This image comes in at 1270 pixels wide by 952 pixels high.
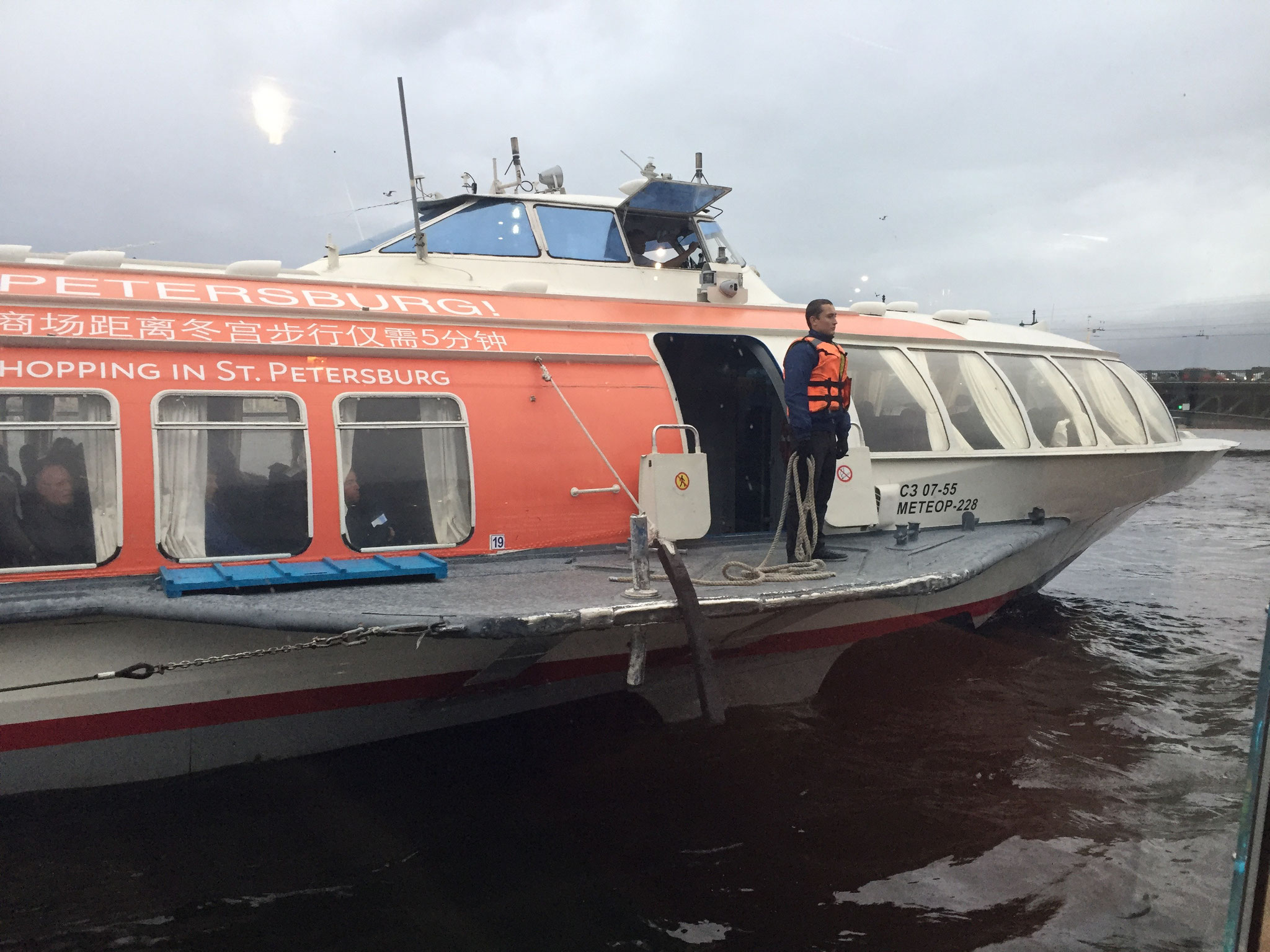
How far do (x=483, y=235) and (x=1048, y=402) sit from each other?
4808 mm

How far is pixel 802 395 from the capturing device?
4996 mm

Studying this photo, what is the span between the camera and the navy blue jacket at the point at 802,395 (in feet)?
16.3

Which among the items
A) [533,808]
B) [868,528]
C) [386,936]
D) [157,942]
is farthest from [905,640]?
[157,942]

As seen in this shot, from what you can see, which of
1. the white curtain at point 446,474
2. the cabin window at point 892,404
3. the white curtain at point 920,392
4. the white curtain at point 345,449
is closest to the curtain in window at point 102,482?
the white curtain at point 345,449

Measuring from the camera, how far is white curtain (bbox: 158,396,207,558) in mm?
4137

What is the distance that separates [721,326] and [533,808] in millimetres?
3319

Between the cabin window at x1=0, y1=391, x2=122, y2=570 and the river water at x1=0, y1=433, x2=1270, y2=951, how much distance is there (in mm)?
1091

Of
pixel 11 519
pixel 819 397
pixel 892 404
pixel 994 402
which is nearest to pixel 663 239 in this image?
pixel 892 404

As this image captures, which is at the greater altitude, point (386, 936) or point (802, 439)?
point (802, 439)

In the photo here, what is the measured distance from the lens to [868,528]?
20.1ft

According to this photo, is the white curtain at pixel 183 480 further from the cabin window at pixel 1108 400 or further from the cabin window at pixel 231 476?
the cabin window at pixel 1108 400

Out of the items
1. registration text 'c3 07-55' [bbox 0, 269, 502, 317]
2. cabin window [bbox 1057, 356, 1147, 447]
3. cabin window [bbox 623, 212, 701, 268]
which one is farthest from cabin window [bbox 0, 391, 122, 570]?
cabin window [bbox 1057, 356, 1147, 447]

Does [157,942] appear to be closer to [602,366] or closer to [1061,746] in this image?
[602,366]

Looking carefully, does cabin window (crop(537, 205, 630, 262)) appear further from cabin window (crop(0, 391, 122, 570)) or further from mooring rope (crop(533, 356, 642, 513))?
cabin window (crop(0, 391, 122, 570))
